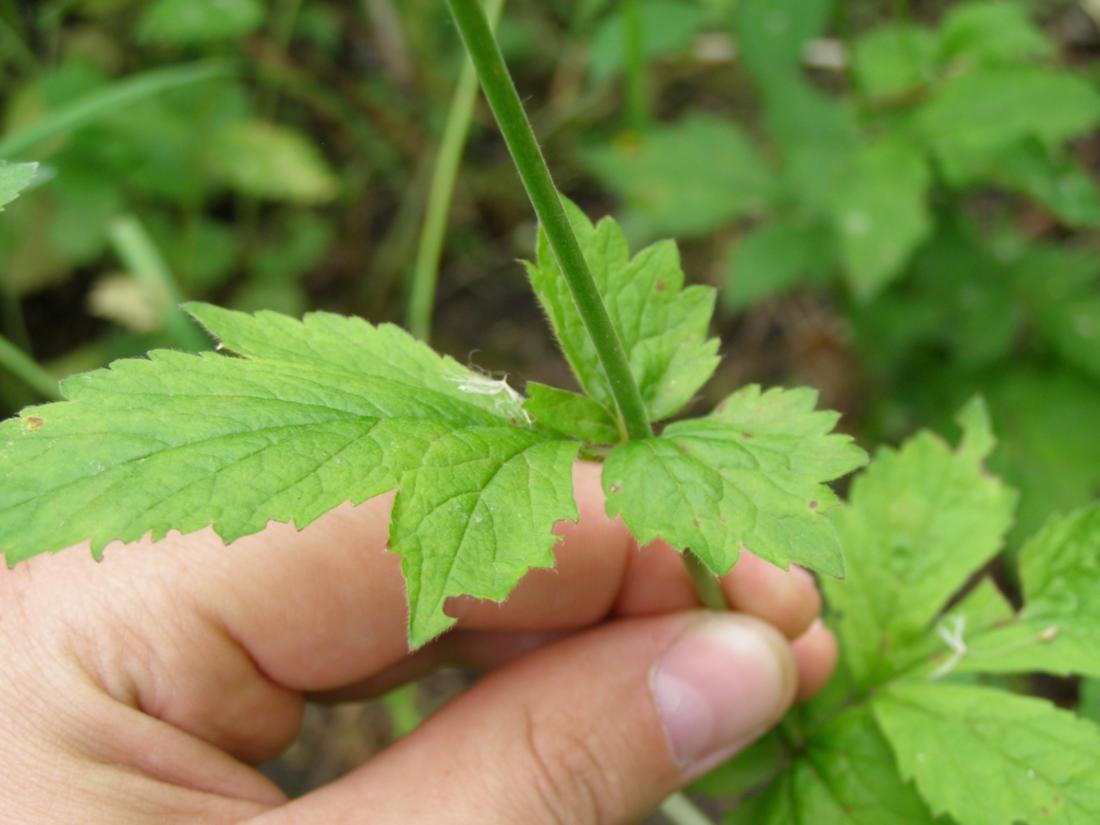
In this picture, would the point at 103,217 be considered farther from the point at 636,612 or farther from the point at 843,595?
the point at 843,595

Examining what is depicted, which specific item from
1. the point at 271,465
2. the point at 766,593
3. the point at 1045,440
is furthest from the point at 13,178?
the point at 1045,440

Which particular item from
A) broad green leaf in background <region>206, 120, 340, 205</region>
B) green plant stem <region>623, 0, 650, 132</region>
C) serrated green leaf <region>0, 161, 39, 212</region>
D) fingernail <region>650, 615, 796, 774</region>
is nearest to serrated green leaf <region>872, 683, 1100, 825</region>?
fingernail <region>650, 615, 796, 774</region>

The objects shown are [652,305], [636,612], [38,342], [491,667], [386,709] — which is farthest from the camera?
[38,342]

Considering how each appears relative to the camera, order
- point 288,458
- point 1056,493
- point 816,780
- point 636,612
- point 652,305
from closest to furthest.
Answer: point 288,458
point 652,305
point 816,780
point 636,612
point 1056,493

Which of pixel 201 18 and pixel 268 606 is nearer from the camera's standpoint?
pixel 268 606

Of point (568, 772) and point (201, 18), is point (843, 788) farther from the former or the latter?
point (201, 18)

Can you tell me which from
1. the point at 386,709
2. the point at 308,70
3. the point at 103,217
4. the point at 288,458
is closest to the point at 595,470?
the point at 288,458

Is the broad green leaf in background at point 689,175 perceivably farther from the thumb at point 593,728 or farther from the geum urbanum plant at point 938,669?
the thumb at point 593,728
